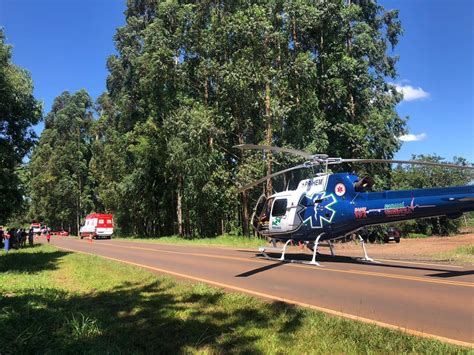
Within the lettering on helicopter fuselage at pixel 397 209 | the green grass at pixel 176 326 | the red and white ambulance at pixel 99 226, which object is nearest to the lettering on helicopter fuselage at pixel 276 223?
the lettering on helicopter fuselage at pixel 397 209

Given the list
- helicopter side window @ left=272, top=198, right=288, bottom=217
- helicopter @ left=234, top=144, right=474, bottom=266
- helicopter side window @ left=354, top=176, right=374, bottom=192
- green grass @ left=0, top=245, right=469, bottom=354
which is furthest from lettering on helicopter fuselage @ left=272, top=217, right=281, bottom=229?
green grass @ left=0, top=245, right=469, bottom=354

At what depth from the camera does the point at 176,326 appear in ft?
21.5

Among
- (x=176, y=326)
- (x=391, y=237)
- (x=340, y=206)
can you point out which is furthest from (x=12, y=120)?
(x=391, y=237)

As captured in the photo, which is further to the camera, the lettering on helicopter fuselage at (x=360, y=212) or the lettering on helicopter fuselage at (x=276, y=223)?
the lettering on helicopter fuselage at (x=276, y=223)

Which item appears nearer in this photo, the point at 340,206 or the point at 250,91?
the point at 340,206

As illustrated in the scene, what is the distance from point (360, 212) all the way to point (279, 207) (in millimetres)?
3527

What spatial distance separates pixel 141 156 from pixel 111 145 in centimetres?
1287

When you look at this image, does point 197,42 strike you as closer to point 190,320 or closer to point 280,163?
point 280,163

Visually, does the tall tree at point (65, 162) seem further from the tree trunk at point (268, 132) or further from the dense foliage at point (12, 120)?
the dense foliage at point (12, 120)

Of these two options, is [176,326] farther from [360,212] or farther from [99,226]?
[99,226]

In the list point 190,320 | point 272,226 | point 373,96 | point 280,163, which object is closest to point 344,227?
point 272,226

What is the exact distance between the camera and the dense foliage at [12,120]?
56.2ft

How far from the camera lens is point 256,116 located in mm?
34344

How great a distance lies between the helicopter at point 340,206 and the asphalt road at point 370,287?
1219 mm
